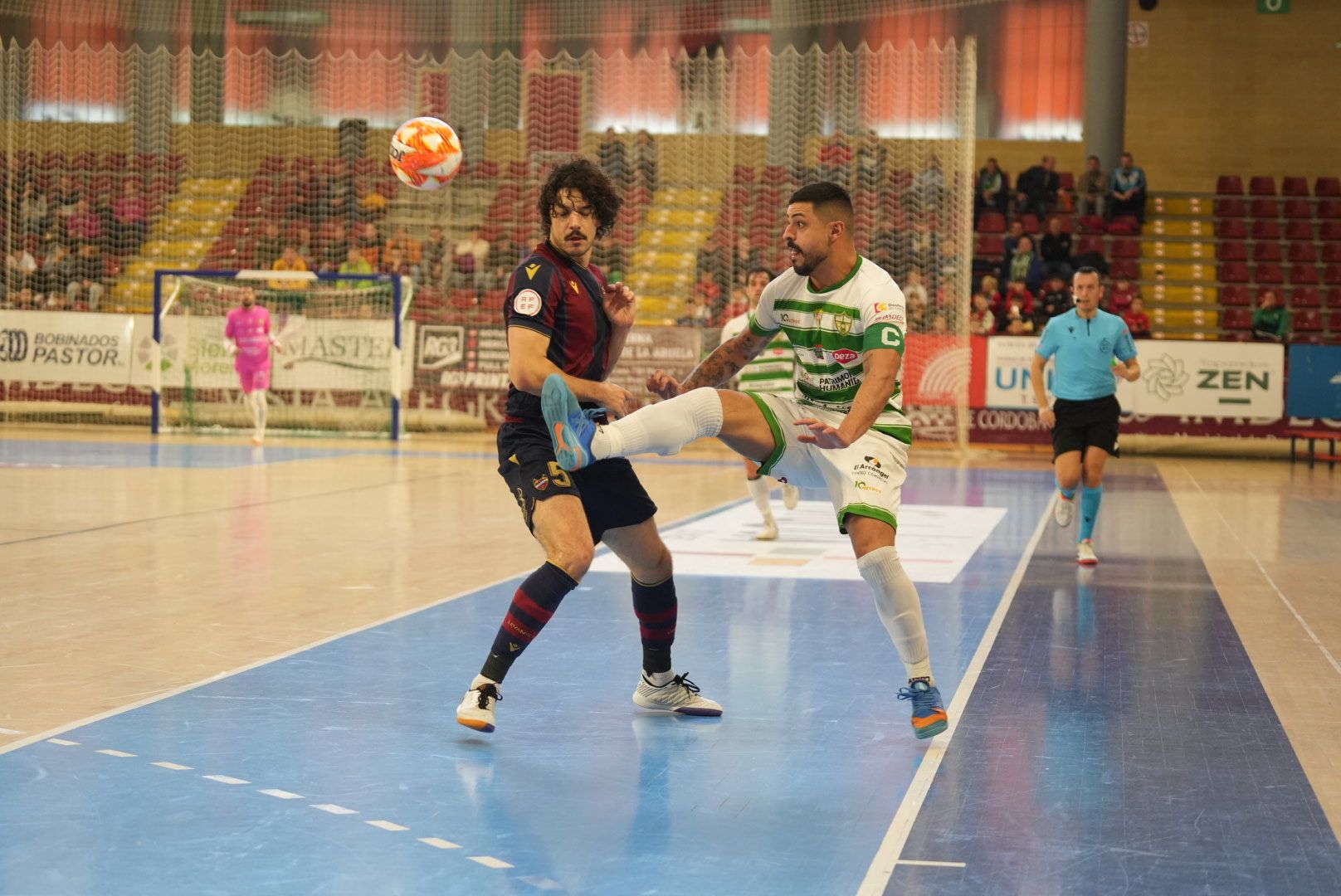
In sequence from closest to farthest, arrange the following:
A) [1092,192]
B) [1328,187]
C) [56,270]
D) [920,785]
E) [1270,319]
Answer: [920,785] < [1270,319] < [56,270] < [1092,192] < [1328,187]

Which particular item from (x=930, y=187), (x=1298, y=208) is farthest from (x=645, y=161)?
(x=1298, y=208)

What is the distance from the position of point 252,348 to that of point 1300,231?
1768 centimetres

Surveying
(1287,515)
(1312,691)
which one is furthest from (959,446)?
(1312,691)

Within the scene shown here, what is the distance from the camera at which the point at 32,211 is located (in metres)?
24.6

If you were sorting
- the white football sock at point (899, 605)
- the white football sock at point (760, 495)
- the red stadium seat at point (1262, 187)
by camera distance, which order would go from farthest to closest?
1. the red stadium seat at point (1262, 187)
2. the white football sock at point (760, 495)
3. the white football sock at point (899, 605)

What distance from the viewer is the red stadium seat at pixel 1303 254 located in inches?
993

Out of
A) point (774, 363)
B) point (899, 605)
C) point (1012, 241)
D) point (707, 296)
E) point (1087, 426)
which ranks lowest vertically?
point (899, 605)

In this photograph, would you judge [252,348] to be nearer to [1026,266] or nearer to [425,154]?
[425,154]

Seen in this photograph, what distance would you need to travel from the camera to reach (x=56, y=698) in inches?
218

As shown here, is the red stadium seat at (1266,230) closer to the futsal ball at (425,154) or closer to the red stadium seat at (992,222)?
the red stadium seat at (992,222)

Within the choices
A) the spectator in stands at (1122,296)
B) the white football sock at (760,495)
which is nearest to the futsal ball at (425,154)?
the white football sock at (760,495)

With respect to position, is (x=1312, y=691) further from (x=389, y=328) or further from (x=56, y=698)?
(x=389, y=328)

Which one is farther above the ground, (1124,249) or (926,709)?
(1124,249)

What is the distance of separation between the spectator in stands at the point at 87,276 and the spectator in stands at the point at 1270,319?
58.0 feet
